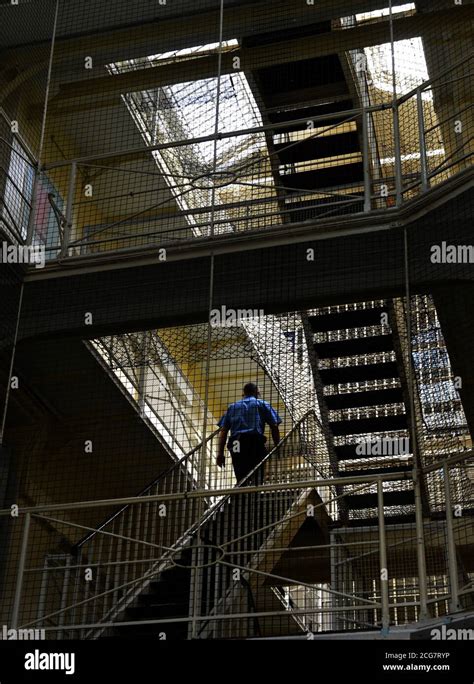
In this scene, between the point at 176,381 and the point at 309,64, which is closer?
the point at 309,64

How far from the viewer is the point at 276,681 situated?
4.52 metres

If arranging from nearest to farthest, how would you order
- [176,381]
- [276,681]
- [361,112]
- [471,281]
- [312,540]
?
1. [276,681]
2. [471,281]
3. [361,112]
4. [312,540]
5. [176,381]

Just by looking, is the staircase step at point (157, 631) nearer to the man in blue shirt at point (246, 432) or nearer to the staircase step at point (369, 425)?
the man in blue shirt at point (246, 432)

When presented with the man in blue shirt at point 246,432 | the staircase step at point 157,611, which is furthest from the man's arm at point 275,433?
the staircase step at point 157,611

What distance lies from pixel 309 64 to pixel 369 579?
469cm

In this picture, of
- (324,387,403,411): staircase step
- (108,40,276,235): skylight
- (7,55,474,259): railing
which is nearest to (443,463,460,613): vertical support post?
(324,387,403,411): staircase step

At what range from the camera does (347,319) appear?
749cm

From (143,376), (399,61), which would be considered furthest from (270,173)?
(143,376)

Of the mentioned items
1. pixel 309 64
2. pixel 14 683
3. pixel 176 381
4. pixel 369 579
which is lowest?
pixel 14 683

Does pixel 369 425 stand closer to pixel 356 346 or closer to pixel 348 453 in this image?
pixel 348 453

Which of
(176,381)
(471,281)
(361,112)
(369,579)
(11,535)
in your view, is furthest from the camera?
(176,381)

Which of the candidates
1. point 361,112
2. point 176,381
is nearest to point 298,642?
point 361,112

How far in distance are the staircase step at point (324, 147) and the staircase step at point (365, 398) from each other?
204 cm

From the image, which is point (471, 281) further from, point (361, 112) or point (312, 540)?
point (312, 540)
